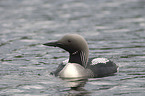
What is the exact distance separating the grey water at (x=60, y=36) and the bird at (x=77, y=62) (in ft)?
0.86

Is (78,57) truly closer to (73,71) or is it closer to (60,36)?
(73,71)

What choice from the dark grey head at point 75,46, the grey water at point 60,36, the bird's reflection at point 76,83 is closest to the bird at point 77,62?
the dark grey head at point 75,46

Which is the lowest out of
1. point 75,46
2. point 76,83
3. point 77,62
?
point 76,83

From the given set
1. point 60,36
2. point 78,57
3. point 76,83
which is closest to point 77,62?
point 78,57

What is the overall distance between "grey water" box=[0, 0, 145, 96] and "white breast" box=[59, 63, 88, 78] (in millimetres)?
243

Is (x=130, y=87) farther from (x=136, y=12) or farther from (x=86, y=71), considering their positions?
(x=136, y=12)

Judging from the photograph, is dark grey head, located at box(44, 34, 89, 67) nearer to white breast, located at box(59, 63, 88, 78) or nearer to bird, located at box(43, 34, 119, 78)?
bird, located at box(43, 34, 119, 78)

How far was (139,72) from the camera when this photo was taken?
31.4 ft

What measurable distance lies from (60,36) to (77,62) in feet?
17.0

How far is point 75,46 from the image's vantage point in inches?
364

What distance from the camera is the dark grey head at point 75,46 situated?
30.2 feet

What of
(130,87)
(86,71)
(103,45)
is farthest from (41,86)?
(103,45)

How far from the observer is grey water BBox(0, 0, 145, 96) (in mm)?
8430

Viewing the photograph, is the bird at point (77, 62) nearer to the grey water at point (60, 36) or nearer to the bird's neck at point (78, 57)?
the bird's neck at point (78, 57)
